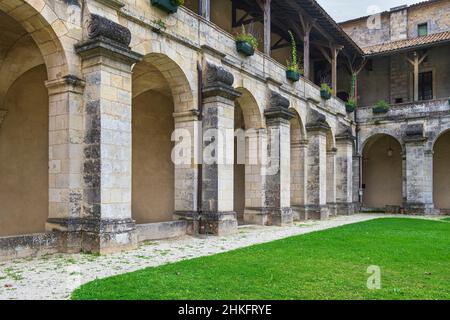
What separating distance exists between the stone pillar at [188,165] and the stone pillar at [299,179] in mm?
6829

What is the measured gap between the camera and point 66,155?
7.74 metres

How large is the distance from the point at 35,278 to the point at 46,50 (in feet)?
14.0

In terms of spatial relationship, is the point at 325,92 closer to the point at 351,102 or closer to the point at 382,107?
the point at 351,102

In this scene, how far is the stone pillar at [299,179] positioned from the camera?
16750mm

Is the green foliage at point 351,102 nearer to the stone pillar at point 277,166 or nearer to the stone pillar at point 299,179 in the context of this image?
the stone pillar at point 299,179

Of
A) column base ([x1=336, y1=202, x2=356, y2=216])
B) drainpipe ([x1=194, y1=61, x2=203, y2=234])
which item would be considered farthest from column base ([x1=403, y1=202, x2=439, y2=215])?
drainpipe ([x1=194, y1=61, x2=203, y2=234])

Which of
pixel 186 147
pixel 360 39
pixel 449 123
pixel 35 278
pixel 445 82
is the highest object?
pixel 360 39

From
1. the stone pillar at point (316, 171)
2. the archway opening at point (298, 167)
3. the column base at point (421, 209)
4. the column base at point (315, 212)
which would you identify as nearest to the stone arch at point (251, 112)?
the archway opening at point (298, 167)

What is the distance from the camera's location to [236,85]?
12.8 m

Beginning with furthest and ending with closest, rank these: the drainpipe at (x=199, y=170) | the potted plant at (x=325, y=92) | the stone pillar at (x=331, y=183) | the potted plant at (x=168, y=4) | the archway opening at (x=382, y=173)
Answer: the archway opening at (x=382, y=173)
the stone pillar at (x=331, y=183)
the potted plant at (x=325, y=92)
the drainpipe at (x=199, y=170)
the potted plant at (x=168, y=4)

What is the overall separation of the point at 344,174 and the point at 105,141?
1529 cm

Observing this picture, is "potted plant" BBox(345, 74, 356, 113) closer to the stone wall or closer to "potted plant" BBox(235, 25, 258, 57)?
the stone wall
